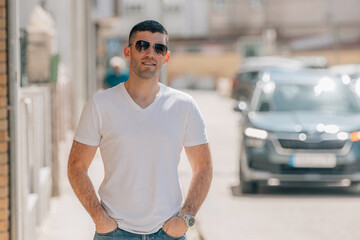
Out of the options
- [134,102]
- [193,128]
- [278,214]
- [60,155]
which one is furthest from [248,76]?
[134,102]

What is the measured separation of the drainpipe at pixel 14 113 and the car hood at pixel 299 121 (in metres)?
5.33

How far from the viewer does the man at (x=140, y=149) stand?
3287 millimetres

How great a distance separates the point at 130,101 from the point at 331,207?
6657 mm

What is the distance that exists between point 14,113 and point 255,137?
17.7 feet

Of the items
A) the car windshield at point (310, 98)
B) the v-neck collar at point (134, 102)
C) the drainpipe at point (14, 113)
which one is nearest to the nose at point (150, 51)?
the v-neck collar at point (134, 102)

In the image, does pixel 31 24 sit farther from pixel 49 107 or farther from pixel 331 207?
pixel 331 207

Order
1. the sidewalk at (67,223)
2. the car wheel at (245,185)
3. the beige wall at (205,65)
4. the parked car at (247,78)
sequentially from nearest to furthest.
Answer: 1. the sidewalk at (67,223)
2. the car wheel at (245,185)
3. the parked car at (247,78)
4. the beige wall at (205,65)

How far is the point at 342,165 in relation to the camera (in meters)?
10.2

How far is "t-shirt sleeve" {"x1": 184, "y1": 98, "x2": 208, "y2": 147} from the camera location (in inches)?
134

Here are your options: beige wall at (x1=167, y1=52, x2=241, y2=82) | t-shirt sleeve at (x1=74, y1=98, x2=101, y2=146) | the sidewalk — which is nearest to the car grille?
the sidewalk

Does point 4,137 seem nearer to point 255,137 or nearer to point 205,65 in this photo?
point 255,137

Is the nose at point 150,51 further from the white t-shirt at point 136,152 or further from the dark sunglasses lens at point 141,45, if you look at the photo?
the white t-shirt at point 136,152

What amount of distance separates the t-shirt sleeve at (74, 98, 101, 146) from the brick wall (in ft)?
7.29

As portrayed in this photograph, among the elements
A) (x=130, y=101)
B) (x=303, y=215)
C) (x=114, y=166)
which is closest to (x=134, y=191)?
(x=114, y=166)
